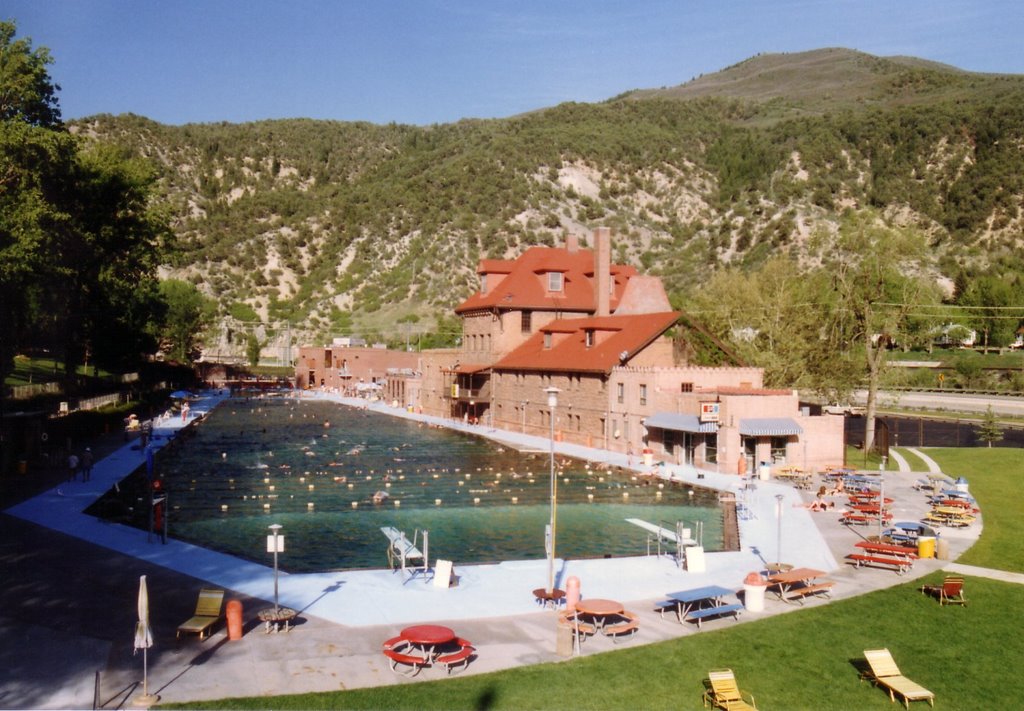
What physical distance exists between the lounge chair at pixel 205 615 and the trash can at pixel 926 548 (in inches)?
807

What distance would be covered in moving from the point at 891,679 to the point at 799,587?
669 cm

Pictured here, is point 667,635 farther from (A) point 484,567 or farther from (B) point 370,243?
(B) point 370,243

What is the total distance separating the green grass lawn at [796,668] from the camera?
50.4ft

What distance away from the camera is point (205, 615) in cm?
1866

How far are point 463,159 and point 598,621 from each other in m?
167

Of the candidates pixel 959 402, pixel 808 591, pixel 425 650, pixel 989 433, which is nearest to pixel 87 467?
pixel 425 650

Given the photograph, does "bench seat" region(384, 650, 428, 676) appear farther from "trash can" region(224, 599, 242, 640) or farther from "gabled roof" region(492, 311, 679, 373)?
"gabled roof" region(492, 311, 679, 373)

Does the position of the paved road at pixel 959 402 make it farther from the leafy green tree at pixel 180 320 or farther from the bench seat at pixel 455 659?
the leafy green tree at pixel 180 320

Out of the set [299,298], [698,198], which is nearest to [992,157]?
[698,198]

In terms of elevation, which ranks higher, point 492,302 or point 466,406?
point 492,302

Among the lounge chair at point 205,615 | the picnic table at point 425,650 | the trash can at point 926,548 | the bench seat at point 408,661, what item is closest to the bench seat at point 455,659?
the picnic table at point 425,650

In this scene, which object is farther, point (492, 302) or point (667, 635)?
point (492, 302)

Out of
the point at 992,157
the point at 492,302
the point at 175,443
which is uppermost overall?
the point at 992,157

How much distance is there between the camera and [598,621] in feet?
63.9
